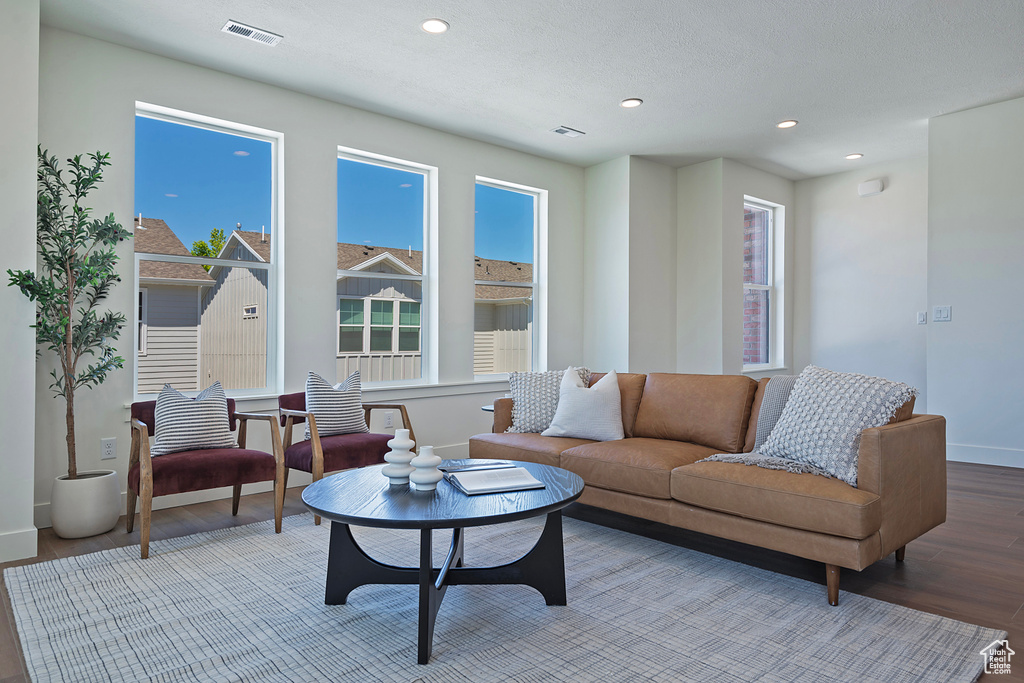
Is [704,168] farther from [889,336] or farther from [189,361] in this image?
[189,361]

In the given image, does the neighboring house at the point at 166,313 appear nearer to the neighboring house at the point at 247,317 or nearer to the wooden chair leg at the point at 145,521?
the neighboring house at the point at 247,317

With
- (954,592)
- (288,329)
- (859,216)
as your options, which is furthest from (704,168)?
(954,592)

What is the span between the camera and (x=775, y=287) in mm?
7117

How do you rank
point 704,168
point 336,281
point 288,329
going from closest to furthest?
point 288,329, point 336,281, point 704,168

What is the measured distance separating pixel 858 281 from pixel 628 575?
5409 millimetres

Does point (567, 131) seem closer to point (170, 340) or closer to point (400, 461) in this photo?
point (170, 340)

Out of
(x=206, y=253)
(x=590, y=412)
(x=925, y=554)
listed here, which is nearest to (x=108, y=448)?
(x=206, y=253)

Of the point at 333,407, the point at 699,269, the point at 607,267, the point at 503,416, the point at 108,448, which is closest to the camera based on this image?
the point at 108,448

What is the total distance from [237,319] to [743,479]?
3385 millimetres

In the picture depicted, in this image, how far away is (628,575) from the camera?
2.67m

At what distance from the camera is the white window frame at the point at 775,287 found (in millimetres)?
7059

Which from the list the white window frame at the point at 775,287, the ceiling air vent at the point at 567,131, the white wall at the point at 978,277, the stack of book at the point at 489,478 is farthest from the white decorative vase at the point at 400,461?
the white window frame at the point at 775,287

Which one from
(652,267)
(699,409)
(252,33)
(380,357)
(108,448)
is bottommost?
(108,448)

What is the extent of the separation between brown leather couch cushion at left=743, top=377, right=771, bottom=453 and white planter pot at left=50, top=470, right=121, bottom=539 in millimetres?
3385
